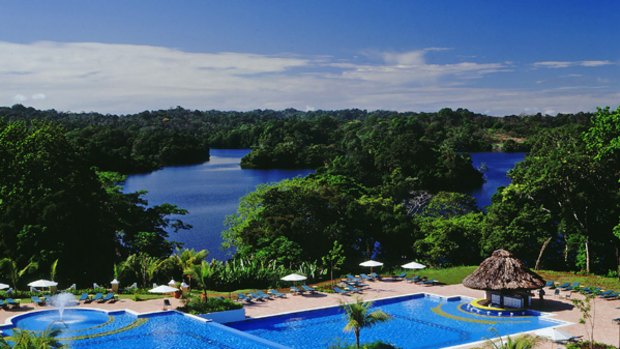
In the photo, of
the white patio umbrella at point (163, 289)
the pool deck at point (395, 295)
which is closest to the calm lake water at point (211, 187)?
the pool deck at point (395, 295)

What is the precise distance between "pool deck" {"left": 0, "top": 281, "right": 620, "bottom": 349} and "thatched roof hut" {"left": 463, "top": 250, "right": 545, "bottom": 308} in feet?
3.11

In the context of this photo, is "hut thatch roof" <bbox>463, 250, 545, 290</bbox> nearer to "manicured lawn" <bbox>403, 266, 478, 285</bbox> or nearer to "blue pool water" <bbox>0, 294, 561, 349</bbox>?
"blue pool water" <bbox>0, 294, 561, 349</bbox>

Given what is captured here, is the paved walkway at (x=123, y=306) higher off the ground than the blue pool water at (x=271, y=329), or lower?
higher

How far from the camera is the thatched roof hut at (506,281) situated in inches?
1059

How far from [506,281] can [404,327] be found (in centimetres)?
464

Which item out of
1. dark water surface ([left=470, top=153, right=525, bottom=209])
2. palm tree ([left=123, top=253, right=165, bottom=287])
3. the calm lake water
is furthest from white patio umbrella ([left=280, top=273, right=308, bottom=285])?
dark water surface ([left=470, top=153, right=525, bottom=209])

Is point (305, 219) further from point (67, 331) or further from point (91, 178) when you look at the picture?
point (67, 331)

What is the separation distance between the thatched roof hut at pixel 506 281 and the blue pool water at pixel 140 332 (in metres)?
9.87

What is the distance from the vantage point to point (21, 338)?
14.6m

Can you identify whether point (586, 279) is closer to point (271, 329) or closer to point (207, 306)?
point (271, 329)

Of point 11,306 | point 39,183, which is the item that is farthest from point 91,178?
point 11,306

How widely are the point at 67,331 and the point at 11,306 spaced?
4.47 m

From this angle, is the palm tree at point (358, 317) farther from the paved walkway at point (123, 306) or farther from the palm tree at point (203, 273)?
the paved walkway at point (123, 306)

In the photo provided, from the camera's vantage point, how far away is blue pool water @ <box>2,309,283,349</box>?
897 inches
